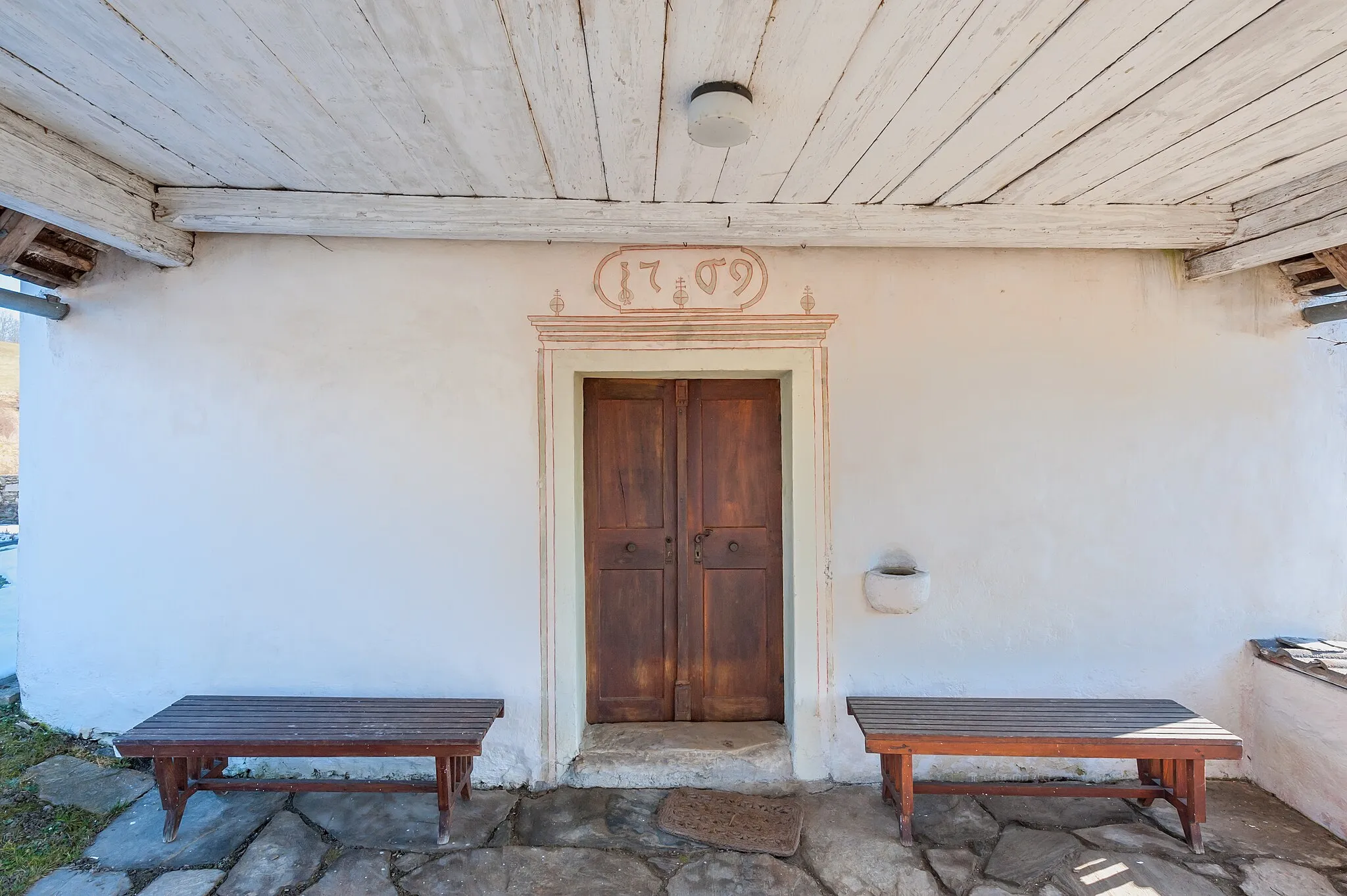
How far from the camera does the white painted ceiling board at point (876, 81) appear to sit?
1.57m

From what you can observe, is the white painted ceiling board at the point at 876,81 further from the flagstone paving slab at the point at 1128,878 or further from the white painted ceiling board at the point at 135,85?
the flagstone paving slab at the point at 1128,878

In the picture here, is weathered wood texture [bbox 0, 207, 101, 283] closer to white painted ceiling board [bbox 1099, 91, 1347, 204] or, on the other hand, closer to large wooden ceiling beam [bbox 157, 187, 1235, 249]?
large wooden ceiling beam [bbox 157, 187, 1235, 249]

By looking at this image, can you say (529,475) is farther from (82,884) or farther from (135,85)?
(82,884)

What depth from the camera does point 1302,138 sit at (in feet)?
7.05

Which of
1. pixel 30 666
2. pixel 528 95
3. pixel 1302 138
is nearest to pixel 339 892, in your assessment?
pixel 30 666

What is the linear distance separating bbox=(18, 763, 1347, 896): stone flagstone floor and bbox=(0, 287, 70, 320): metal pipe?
2273mm

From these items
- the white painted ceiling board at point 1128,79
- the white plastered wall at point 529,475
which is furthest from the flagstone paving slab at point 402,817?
the white painted ceiling board at point 1128,79

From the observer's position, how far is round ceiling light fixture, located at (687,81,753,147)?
1.82 metres

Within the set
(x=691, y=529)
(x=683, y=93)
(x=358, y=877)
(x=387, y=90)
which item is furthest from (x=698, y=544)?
(x=387, y=90)

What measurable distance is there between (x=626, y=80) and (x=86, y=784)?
395 centimetres

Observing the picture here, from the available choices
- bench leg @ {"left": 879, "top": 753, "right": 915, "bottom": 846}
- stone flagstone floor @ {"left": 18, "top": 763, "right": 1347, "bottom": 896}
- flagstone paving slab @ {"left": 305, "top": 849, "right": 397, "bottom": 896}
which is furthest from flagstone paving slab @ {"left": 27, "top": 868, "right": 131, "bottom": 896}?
bench leg @ {"left": 879, "top": 753, "right": 915, "bottom": 846}

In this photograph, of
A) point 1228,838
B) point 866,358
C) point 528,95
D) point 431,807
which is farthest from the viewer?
point 866,358

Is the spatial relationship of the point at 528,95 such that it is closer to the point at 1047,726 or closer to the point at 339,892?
the point at 339,892

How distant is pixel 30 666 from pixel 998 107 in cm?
509
